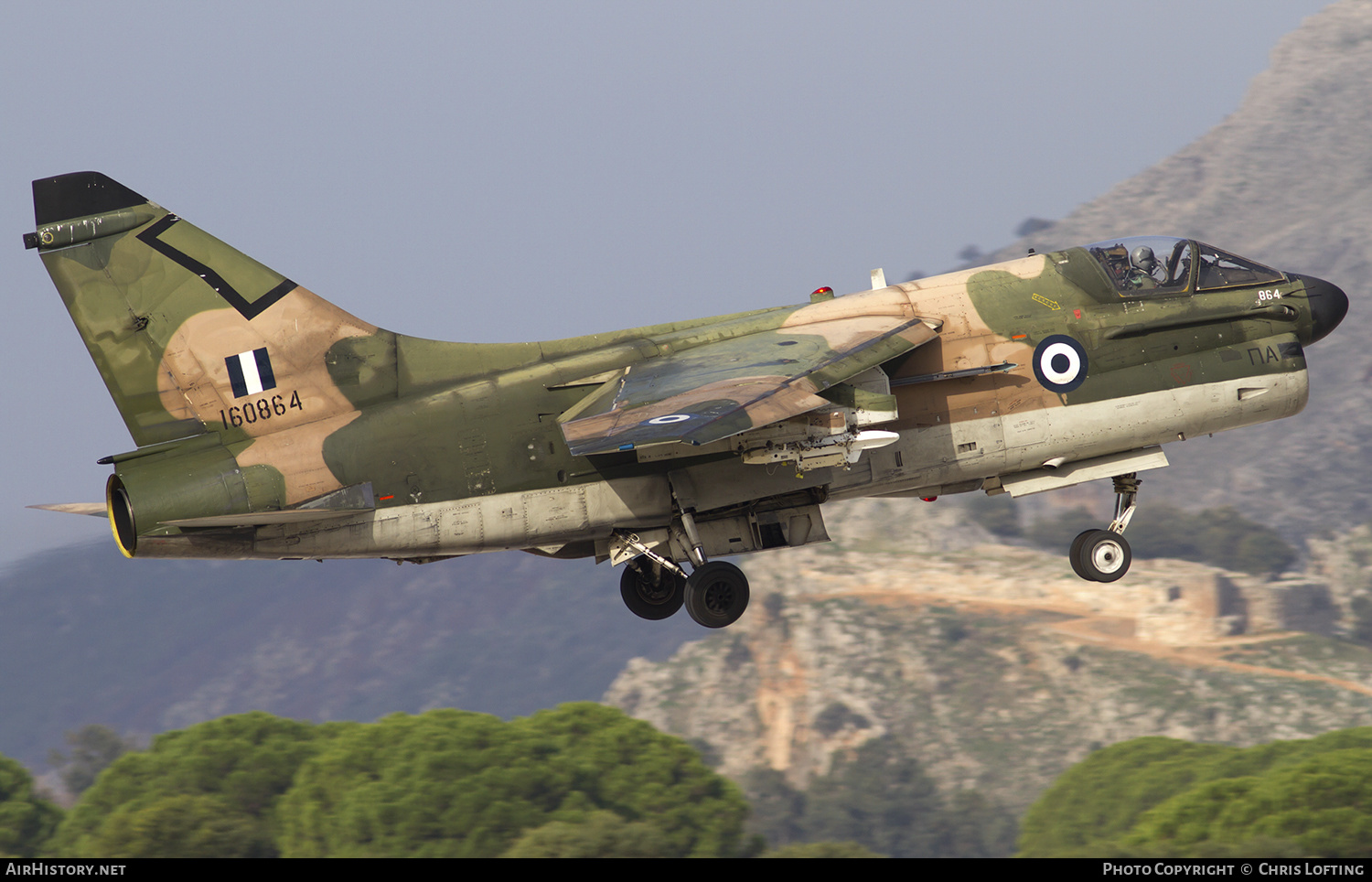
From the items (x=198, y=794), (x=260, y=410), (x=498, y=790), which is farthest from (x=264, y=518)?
(x=198, y=794)

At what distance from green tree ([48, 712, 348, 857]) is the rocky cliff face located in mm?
51364

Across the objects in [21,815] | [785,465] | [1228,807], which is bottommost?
[1228,807]

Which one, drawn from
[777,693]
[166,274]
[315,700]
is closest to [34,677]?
[315,700]

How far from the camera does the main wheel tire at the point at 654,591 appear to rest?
69.8ft

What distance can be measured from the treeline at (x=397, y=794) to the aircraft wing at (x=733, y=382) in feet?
88.4

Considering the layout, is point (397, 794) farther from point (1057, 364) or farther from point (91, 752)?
point (91, 752)

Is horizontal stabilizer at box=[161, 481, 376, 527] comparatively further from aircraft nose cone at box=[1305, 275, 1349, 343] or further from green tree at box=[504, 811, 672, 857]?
green tree at box=[504, 811, 672, 857]

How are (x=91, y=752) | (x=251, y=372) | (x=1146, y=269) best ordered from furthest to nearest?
(x=91, y=752)
(x=1146, y=269)
(x=251, y=372)

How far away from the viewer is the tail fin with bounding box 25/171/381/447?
1800cm

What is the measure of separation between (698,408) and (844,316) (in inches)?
168

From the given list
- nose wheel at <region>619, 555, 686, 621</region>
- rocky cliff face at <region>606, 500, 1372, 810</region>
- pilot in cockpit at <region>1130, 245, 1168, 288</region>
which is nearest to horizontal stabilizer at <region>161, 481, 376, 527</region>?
nose wheel at <region>619, 555, 686, 621</region>

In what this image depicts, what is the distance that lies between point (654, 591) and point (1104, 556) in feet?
23.2

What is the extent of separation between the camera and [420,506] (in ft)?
58.1

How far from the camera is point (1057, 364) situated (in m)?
19.2
